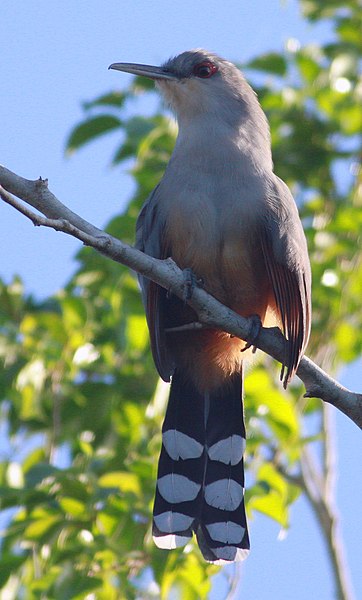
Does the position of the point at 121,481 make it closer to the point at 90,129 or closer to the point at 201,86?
the point at 201,86

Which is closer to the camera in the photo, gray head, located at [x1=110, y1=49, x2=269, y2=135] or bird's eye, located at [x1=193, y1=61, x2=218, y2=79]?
gray head, located at [x1=110, y1=49, x2=269, y2=135]

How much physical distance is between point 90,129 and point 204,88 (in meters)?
1.04

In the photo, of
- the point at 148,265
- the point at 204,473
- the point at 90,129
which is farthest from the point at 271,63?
the point at 148,265

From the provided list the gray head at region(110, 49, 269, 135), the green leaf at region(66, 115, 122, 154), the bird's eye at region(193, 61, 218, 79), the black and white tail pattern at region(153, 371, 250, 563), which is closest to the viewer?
the black and white tail pattern at region(153, 371, 250, 563)

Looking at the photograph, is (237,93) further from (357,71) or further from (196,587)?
(196,587)

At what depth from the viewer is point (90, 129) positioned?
18.9ft

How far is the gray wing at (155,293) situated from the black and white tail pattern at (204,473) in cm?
19

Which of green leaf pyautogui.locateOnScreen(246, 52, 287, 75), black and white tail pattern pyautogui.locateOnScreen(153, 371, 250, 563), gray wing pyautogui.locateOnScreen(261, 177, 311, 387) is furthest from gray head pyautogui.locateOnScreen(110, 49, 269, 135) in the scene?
black and white tail pattern pyautogui.locateOnScreen(153, 371, 250, 563)

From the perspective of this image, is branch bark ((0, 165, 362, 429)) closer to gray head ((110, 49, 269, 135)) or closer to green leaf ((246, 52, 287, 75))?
gray head ((110, 49, 269, 135))

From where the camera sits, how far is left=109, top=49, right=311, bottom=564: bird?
13.7ft

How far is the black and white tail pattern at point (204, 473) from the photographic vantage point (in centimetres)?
420

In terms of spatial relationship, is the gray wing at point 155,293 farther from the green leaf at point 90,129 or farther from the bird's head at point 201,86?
the green leaf at point 90,129

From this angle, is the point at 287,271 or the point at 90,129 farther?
the point at 90,129

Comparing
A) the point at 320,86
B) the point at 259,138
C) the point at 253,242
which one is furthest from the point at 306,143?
the point at 253,242
